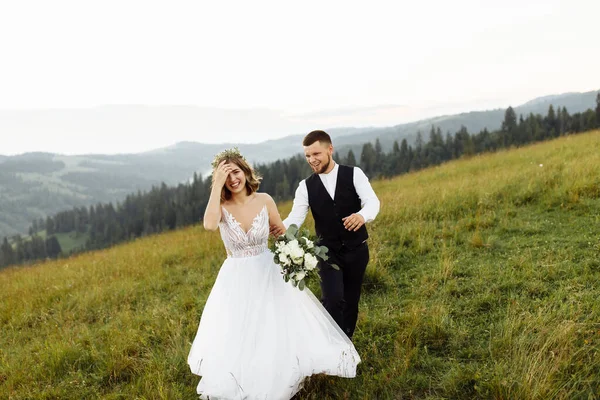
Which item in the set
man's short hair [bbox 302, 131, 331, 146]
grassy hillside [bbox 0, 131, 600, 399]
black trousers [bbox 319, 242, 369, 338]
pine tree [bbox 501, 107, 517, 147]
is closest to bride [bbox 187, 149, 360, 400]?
black trousers [bbox 319, 242, 369, 338]

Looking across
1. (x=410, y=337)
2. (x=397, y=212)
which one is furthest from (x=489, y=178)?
(x=410, y=337)

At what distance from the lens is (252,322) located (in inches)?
152

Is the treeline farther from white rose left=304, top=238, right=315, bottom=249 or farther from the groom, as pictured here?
white rose left=304, top=238, right=315, bottom=249

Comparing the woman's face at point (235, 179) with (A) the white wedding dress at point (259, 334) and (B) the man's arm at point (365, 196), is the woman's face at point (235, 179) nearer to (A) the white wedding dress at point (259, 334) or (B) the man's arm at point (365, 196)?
(A) the white wedding dress at point (259, 334)

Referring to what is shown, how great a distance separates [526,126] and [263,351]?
73305 mm

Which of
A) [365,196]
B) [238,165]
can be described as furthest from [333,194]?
[238,165]

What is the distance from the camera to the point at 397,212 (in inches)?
378

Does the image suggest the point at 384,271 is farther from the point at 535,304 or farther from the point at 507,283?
the point at 535,304

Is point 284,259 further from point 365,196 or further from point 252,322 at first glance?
point 365,196

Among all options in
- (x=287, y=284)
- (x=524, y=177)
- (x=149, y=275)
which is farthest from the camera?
(x=524, y=177)

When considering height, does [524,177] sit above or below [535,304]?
above

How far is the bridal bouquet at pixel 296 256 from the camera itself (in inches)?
150

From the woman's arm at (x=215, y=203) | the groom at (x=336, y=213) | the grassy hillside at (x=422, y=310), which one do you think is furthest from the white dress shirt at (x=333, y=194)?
the grassy hillside at (x=422, y=310)

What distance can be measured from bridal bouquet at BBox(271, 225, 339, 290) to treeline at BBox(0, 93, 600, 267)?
4524 centimetres
